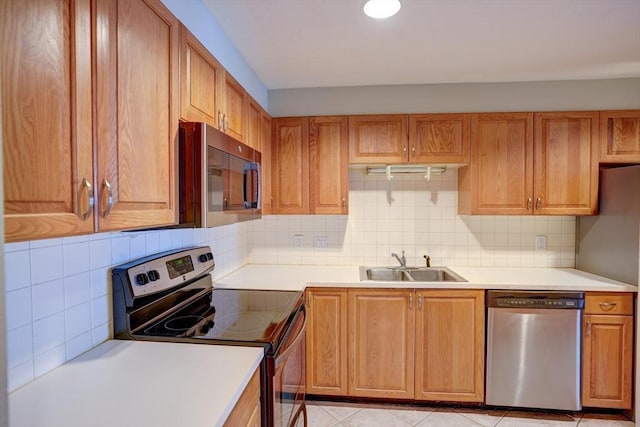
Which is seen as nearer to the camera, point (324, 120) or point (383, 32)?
point (383, 32)

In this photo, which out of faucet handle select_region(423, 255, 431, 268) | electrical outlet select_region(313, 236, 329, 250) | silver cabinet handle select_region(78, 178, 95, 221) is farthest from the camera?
electrical outlet select_region(313, 236, 329, 250)

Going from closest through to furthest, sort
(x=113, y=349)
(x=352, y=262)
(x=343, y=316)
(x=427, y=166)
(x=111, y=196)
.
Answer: (x=111, y=196) → (x=113, y=349) → (x=343, y=316) → (x=427, y=166) → (x=352, y=262)

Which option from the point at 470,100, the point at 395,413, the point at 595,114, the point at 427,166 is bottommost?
the point at 395,413

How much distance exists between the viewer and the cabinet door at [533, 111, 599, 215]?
2369 mm

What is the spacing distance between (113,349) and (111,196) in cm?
65

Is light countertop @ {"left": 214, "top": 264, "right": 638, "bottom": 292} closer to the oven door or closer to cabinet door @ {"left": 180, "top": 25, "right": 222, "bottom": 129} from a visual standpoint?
the oven door

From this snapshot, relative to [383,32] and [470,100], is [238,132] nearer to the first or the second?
[383,32]

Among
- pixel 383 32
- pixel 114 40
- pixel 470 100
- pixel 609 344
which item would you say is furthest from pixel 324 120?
pixel 609 344

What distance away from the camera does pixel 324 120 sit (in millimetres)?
2547

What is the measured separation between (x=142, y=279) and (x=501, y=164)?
2443mm

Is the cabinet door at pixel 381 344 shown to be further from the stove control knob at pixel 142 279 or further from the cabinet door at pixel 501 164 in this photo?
the stove control knob at pixel 142 279

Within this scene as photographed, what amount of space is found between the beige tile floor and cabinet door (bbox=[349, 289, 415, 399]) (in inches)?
4.0

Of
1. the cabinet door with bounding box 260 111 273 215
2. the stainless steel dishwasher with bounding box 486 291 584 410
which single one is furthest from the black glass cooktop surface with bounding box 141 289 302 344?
the stainless steel dishwasher with bounding box 486 291 584 410

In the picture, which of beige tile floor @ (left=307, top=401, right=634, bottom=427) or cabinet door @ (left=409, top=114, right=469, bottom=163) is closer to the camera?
beige tile floor @ (left=307, top=401, right=634, bottom=427)
